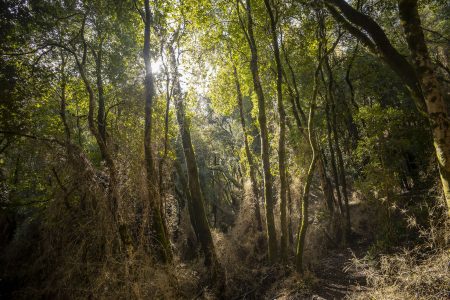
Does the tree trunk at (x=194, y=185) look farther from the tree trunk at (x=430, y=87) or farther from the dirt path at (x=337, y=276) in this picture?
the tree trunk at (x=430, y=87)

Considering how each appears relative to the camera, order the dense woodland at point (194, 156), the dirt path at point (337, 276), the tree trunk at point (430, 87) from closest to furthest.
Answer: the tree trunk at point (430, 87) < the dense woodland at point (194, 156) < the dirt path at point (337, 276)

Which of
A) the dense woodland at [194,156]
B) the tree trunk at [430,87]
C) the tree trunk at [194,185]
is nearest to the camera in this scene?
the tree trunk at [430,87]

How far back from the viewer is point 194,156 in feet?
41.5

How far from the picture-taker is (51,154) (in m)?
7.65

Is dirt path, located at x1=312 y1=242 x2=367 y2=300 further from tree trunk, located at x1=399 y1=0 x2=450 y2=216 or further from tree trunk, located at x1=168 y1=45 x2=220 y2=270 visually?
tree trunk, located at x1=168 y1=45 x2=220 y2=270

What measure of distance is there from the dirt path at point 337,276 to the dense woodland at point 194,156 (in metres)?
0.07

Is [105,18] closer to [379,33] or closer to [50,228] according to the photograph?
[50,228]

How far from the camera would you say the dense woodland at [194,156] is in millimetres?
6773

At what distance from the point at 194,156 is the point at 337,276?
6.96m

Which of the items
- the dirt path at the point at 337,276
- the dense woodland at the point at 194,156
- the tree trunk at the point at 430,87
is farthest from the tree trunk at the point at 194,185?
the tree trunk at the point at 430,87

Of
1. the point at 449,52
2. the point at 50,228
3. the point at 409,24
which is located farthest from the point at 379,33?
the point at 449,52

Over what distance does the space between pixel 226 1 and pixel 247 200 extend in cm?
1006

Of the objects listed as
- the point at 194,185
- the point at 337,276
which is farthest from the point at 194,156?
the point at 337,276

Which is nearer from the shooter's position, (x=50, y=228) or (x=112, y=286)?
(x=112, y=286)
